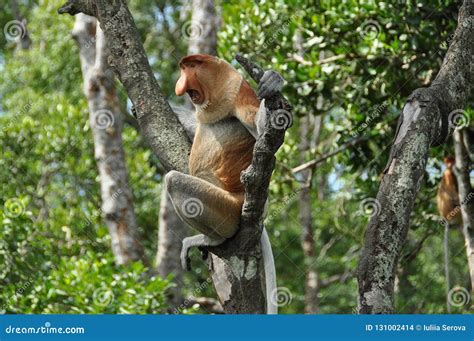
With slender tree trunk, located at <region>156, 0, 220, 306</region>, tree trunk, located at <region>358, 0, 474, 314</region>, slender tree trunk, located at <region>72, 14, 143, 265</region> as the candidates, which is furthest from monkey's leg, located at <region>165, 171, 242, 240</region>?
slender tree trunk, located at <region>156, 0, 220, 306</region>

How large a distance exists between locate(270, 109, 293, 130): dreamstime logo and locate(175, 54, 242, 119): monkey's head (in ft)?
3.27

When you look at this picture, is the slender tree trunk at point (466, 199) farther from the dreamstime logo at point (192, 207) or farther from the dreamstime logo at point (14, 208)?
the dreamstime logo at point (14, 208)

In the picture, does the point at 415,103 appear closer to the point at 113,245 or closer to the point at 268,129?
the point at 268,129

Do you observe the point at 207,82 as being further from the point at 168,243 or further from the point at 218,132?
the point at 168,243

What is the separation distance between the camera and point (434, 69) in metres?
4.80

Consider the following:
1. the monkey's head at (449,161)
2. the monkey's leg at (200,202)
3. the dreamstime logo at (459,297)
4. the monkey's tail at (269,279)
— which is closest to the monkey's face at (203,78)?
the monkey's leg at (200,202)

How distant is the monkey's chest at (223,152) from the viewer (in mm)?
3537

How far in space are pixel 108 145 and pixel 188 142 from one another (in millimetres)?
3562

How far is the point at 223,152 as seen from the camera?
3547 mm

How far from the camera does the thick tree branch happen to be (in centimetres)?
335

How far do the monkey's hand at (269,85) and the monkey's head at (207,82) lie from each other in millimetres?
979

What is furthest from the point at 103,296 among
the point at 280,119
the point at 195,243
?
the point at 280,119

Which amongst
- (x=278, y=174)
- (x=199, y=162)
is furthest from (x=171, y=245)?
(x=199, y=162)

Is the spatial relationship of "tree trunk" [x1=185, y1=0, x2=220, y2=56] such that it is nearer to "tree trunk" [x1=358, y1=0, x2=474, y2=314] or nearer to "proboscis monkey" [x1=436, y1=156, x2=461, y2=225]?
"proboscis monkey" [x1=436, y1=156, x2=461, y2=225]
